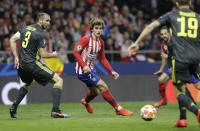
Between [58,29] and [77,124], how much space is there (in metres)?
9.89

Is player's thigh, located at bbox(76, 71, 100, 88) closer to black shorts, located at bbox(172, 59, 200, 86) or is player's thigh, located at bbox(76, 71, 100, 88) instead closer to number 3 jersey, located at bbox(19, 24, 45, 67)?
number 3 jersey, located at bbox(19, 24, 45, 67)

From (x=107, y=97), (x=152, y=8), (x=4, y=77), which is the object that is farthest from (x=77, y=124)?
(x=152, y=8)

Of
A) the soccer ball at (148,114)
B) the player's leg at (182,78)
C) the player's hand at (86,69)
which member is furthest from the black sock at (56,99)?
the player's leg at (182,78)

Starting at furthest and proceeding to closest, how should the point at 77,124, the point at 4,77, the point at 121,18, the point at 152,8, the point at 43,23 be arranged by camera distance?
the point at 152,8, the point at 121,18, the point at 4,77, the point at 43,23, the point at 77,124

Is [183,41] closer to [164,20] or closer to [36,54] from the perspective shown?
[164,20]

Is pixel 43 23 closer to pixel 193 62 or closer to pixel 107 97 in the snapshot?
pixel 107 97

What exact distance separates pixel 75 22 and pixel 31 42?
28.3 feet

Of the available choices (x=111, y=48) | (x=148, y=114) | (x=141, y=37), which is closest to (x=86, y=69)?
(x=148, y=114)

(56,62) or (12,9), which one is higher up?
(12,9)

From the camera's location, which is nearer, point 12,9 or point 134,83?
point 134,83

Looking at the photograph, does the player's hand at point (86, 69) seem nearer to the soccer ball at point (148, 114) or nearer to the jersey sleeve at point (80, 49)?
the jersey sleeve at point (80, 49)

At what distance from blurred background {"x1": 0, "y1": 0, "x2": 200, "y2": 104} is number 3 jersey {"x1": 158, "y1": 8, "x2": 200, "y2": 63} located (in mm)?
8008

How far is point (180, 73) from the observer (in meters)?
7.34

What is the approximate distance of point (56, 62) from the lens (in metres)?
15.8
